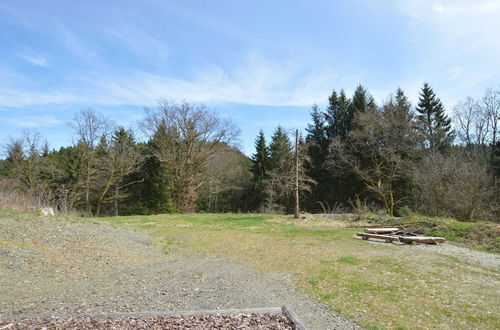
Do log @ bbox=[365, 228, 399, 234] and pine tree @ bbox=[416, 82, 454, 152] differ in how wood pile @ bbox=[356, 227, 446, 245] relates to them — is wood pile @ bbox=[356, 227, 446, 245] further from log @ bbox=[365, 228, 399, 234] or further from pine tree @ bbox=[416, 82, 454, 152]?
pine tree @ bbox=[416, 82, 454, 152]

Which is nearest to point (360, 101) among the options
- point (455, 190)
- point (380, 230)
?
point (455, 190)

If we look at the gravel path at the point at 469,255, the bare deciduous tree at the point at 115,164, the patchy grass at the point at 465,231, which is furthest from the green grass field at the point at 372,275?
the bare deciduous tree at the point at 115,164

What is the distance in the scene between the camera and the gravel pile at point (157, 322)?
330 cm

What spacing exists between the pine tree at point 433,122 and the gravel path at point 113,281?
2415 centimetres

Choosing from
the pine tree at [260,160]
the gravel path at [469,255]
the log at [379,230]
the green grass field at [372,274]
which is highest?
the pine tree at [260,160]

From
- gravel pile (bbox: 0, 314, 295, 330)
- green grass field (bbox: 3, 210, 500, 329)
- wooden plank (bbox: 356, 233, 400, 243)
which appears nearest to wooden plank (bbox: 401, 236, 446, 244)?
wooden plank (bbox: 356, 233, 400, 243)

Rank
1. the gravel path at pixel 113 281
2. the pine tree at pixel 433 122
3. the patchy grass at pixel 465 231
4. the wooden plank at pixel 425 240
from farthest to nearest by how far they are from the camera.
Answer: the pine tree at pixel 433 122
the wooden plank at pixel 425 240
the patchy grass at pixel 465 231
the gravel path at pixel 113 281

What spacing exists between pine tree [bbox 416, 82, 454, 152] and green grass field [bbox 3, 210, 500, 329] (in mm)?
18109

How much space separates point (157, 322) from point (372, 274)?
16.3ft

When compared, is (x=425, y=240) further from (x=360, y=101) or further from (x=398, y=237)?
(x=360, y=101)

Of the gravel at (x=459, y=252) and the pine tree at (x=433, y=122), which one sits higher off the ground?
the pine tree at (x=433, y=122)

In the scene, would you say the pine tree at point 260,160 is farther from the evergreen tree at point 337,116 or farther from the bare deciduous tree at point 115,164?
the bare deciduous tree at point 115,164

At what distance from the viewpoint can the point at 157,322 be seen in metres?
3.47

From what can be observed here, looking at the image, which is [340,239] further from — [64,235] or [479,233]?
[64,235]
